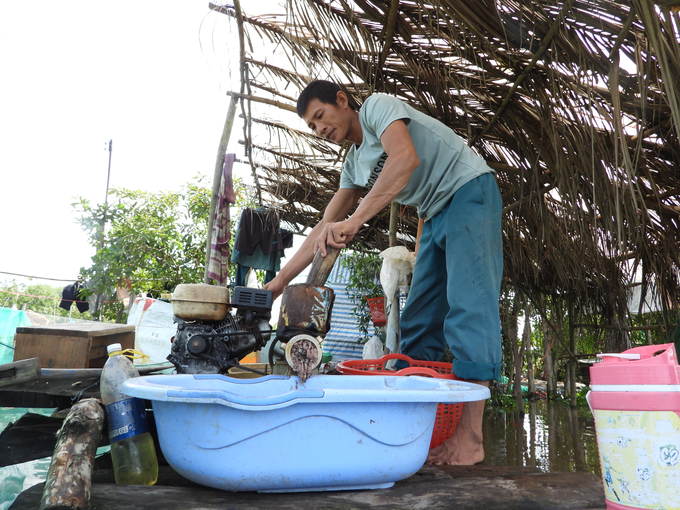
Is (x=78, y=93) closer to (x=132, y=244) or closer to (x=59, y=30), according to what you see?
(x=59, y=30)

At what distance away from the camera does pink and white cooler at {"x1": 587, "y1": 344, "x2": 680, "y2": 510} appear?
805 mm

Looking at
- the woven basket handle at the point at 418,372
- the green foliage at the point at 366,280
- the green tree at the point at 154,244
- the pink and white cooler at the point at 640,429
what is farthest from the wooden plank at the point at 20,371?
the green tree at the point at 154,244

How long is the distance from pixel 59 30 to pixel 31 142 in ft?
18.1

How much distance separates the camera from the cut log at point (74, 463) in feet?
Result: 2.62

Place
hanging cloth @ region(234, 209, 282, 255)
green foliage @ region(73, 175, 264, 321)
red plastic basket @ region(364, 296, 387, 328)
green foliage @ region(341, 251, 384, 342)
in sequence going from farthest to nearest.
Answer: green foliage @ region(73, 175, 264, 321) < green foliage @ region(341, 251, 384, 342) < hanging cloth @ region(234, 209, 282, 255) < red plastic basket @ region(364, 296, 387, 328)

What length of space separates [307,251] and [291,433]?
1.08 metres

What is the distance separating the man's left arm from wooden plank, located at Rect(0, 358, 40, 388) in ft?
4.10

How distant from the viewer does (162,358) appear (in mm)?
5445

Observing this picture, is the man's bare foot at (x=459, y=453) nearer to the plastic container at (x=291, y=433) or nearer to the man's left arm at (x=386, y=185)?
the plastic container at (x=291, y=433)

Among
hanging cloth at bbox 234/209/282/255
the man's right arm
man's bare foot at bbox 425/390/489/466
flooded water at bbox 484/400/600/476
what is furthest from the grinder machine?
hanging cloth at bbox 234/209/282/255

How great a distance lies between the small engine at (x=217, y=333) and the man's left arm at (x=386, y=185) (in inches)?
12.4

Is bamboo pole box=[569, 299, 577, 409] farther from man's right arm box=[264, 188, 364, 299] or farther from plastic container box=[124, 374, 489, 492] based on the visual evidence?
plastic container box=[124, 374, 489, 492]

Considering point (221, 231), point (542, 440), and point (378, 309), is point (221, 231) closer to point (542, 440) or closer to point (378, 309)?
point (378, 309)

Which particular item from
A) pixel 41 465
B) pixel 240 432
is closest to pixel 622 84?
pixel 240 432
